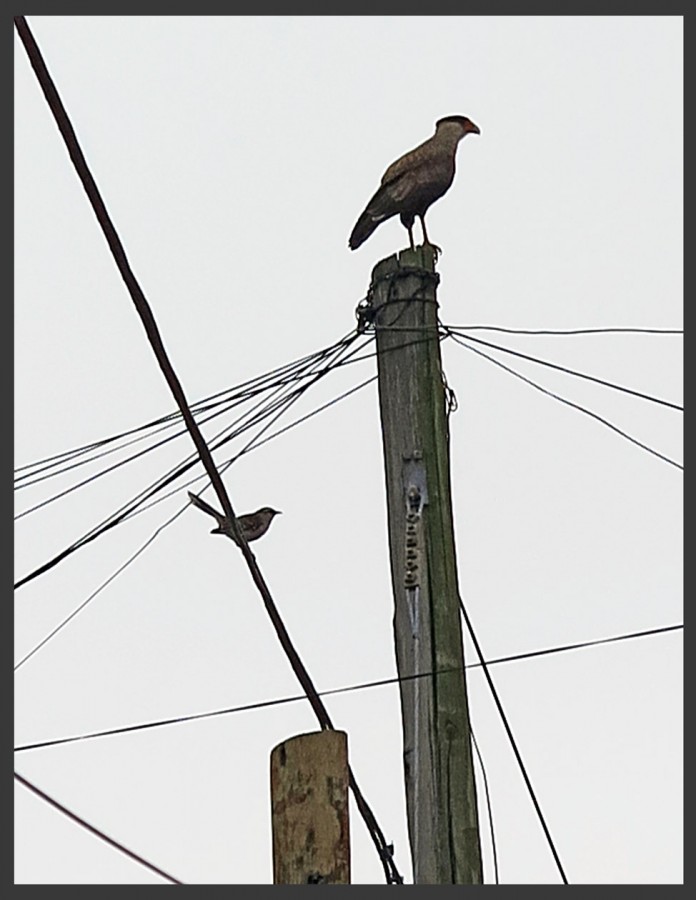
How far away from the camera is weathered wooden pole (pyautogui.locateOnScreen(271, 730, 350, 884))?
180 inches

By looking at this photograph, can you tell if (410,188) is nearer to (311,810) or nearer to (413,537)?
(413,537)

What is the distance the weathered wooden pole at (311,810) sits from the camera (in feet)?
15.0

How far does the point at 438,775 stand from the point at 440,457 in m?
0.89

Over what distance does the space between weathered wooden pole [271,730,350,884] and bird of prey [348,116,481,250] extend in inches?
99.1

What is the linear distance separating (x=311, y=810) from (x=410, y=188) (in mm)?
2816

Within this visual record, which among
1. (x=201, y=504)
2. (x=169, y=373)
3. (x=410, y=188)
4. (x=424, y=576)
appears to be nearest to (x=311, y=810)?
(x=424, y=576)

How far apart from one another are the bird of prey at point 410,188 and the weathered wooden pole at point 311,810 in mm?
2518

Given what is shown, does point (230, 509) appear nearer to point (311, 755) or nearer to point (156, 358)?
point (156, 358)

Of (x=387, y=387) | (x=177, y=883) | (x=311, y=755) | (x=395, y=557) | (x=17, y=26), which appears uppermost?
(x=17, y=26)

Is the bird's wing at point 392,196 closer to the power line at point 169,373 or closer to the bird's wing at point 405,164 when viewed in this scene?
the bird's wing at point 405,164

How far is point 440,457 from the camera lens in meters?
5.15

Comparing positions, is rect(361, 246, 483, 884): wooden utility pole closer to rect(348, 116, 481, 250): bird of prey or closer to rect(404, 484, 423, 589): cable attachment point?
rect(404, 484, 423, 589): cable attachment point

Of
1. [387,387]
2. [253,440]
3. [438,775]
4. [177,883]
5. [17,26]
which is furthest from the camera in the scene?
[253,440]

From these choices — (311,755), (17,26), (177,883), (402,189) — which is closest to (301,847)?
(311,755)
